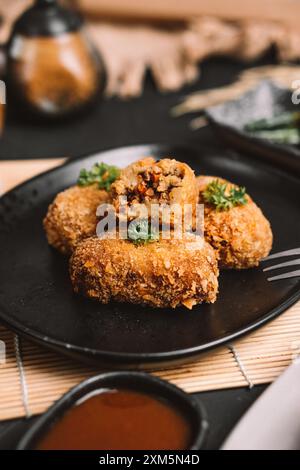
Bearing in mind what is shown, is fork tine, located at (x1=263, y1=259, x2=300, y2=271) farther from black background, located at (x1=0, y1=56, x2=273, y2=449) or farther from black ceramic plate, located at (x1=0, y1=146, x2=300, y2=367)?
black background, located at (x1=0, y1=56, x2=273, y2=449)

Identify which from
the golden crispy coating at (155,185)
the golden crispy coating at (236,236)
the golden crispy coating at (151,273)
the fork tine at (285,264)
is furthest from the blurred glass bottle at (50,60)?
the fork tine at (285,264)

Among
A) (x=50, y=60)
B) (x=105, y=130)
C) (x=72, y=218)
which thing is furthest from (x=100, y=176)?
(x=105, y=130)

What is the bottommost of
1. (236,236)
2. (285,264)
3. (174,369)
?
(174,369)

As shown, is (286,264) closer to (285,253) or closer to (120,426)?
(285,253)

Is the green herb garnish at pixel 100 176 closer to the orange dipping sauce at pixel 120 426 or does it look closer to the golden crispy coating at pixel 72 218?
the golden crispy coating at pixel 72 218

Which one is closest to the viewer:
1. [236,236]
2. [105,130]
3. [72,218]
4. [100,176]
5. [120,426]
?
[120,426]

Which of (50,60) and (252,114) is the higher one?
(50,60)
